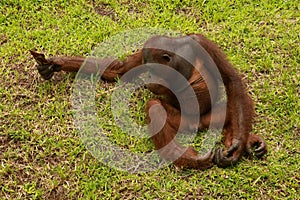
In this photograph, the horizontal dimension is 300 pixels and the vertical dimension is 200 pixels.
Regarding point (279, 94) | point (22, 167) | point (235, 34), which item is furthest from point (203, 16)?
point (22, 167)

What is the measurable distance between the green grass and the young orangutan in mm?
90

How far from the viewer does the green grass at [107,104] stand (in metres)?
2.96

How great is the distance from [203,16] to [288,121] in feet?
4.06

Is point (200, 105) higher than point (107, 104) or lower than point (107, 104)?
higher

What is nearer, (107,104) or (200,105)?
(200,105)

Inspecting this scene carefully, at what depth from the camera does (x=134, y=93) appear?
11.3 ft

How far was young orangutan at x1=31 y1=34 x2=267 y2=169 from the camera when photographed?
3018mm

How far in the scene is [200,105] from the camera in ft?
10.3

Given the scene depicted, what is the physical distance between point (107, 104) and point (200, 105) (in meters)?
0.66

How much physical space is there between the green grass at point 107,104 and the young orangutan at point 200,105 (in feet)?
0.30

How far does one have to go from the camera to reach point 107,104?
134 inches

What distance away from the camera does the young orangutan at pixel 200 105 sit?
302 cm

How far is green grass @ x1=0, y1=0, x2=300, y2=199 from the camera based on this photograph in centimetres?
296

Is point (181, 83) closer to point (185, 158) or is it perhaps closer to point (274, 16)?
point (185, 158)
